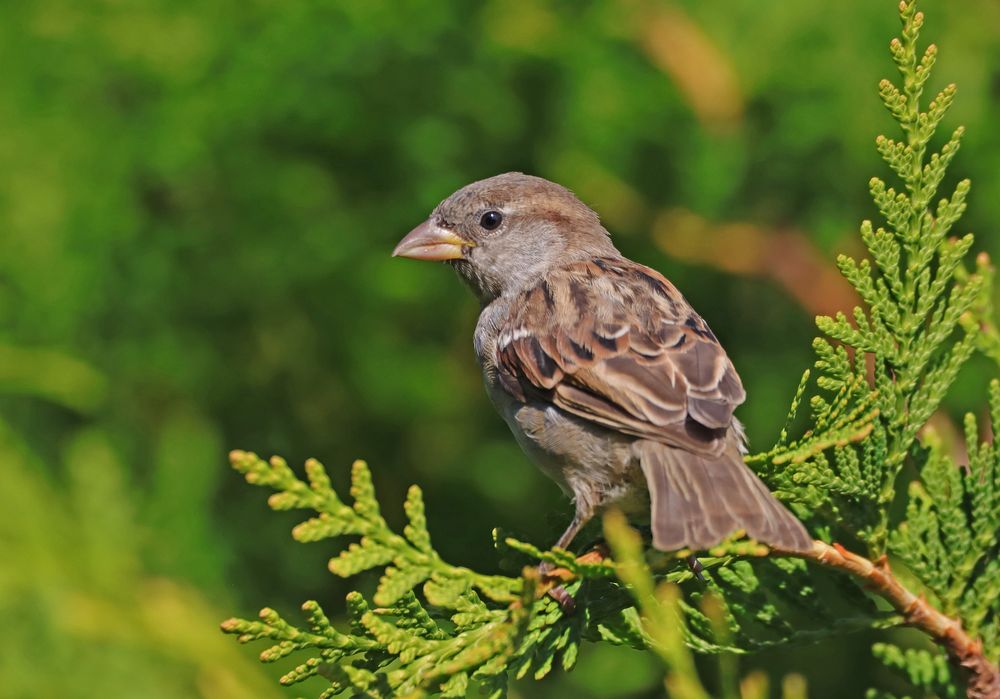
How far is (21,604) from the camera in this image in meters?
3.40

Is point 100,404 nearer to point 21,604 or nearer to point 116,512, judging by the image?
point 116,512

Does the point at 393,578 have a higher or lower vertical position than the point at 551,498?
lower

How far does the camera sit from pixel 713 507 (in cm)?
251

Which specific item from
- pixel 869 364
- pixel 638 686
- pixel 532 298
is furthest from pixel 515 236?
pixel 638 686

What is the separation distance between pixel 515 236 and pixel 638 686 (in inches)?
62.1

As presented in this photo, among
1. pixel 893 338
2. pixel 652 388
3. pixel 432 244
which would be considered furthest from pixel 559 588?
pixel 432 244

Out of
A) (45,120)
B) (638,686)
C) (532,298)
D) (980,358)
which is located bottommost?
(638,686)

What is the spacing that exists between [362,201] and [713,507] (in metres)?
2.46

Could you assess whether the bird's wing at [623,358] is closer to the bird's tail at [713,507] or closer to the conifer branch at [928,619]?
the bird's tail at [713,507]

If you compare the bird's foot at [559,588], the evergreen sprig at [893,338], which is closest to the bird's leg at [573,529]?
the bird's foot at [559,588]

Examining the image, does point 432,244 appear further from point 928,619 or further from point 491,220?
point 928,619

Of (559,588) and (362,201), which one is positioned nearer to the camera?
(559,588)

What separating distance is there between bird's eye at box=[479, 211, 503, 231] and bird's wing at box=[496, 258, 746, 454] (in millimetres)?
473

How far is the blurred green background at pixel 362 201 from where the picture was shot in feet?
14.0
